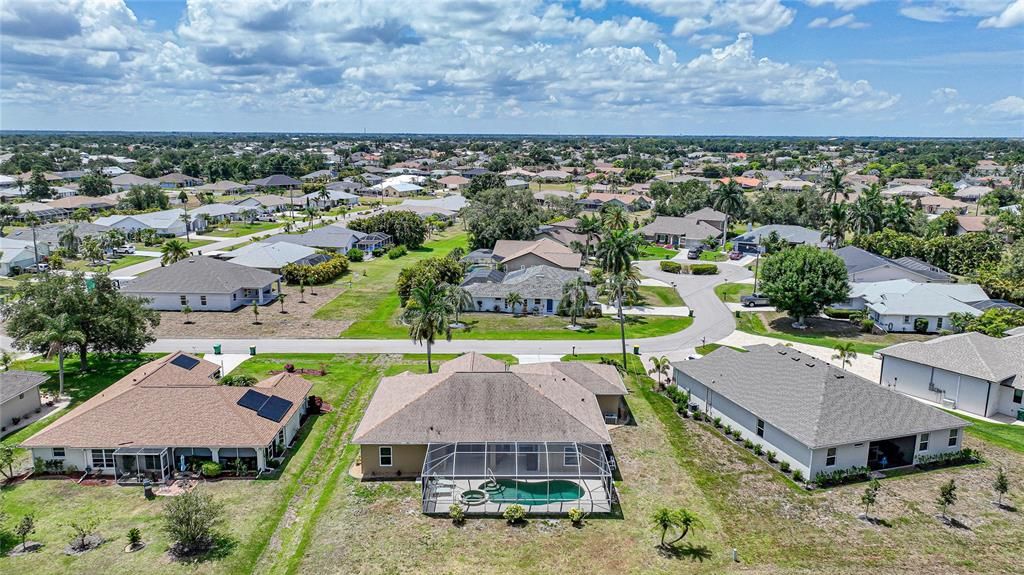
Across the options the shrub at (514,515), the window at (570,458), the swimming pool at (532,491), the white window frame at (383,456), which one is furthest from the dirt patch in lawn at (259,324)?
the shrub at (514,515)

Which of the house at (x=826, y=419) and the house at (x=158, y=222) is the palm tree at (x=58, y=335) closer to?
the house at (x=826, y=419)

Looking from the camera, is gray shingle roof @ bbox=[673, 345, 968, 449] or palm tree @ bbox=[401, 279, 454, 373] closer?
gray shingle roof @ bbox=[673, 345, 968, 449]

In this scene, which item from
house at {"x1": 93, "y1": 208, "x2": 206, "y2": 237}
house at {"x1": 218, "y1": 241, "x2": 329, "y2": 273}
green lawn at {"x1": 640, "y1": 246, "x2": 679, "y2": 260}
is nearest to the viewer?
house at {"x1": 218, "y1": 241, "x2": 329, "y2": 273}

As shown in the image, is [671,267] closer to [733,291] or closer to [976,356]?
[733,291]

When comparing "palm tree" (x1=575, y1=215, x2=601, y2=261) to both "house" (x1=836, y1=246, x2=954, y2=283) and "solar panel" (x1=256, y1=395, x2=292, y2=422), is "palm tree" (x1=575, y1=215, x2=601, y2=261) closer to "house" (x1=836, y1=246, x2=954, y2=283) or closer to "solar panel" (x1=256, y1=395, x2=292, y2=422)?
"house" (x1=836, y1=246, x2=954, y2=283)

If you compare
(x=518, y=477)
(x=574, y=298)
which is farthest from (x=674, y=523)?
(x=574, y=298)

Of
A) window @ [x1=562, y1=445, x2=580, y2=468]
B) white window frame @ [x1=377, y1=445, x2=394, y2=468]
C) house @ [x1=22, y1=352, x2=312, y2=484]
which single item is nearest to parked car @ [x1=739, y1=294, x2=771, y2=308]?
window @ [x1=562, y1=445, x2=580, y2=468]

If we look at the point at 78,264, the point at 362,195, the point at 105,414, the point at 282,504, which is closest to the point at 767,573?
the point at 282,504
